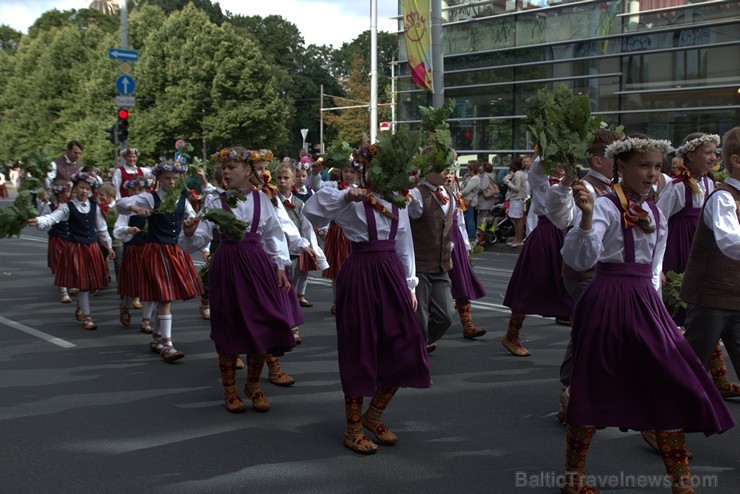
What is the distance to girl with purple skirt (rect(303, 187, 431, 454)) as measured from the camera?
545 cm

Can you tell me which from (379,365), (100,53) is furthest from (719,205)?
(100,53)

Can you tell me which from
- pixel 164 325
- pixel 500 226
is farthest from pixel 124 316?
pixel 500 226

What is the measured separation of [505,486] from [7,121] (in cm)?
6505

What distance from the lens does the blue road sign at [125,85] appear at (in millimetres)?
22516

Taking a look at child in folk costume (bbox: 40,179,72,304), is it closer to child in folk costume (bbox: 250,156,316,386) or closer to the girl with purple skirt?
child in folk costume (bbox: 250,156,316,386)

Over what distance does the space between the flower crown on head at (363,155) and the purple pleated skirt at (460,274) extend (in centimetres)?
313

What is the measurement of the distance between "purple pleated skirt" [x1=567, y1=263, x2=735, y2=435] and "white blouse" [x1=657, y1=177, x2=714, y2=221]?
2.88 meters

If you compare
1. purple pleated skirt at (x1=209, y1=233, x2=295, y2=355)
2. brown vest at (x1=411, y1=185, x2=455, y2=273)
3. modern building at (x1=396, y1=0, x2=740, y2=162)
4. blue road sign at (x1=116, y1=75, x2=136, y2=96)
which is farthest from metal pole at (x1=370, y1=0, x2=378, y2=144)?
purple pleated skirt at (x1=209, y1=233, x2=295, y2=355)

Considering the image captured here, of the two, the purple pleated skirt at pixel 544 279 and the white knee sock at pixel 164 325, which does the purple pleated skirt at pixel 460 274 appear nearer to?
the purple pleated skirt at pixel 544 279

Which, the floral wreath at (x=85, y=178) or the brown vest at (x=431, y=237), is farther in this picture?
the floral wreath at (x=85, y=178)

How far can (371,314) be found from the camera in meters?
5.46

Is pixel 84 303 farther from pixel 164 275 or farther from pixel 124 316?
pixel 164 275

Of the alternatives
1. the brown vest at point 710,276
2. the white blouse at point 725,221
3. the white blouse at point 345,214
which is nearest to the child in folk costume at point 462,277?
the white blouse at point 345,214

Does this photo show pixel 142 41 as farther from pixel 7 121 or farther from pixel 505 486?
pixel 505 486
